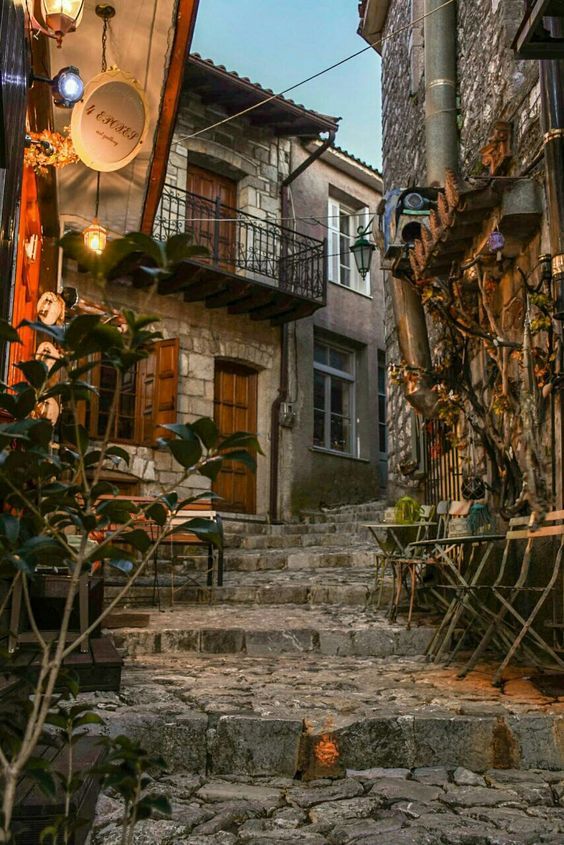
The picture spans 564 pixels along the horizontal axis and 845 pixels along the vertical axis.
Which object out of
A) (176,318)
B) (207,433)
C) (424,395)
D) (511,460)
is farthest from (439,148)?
(207,433)

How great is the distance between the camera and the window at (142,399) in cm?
1055

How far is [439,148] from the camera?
24.0 feet

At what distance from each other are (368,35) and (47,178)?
726cm

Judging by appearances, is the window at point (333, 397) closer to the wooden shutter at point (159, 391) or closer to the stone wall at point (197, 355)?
the stone wall at point (197, 355)

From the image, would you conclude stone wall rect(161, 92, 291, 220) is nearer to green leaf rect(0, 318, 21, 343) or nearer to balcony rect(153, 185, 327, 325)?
balcony rect(153, 185, 327, 325)

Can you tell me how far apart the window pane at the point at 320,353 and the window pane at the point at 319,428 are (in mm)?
954

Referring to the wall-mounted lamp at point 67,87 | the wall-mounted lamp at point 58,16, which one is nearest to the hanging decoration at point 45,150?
the wall-mounted lamp at point 67,87

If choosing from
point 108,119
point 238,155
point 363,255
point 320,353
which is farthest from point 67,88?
point 320,353

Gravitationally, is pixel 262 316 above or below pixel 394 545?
above

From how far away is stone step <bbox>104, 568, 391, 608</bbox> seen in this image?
673 centimetres

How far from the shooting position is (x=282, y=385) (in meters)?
13.0

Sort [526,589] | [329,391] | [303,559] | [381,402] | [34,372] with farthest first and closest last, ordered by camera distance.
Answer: [381,402]
[329,391]
[303,559]
[526,589]
[34,372]

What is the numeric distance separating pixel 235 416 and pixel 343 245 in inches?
178

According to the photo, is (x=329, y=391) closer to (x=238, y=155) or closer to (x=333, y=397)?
(x=333, y=397)
